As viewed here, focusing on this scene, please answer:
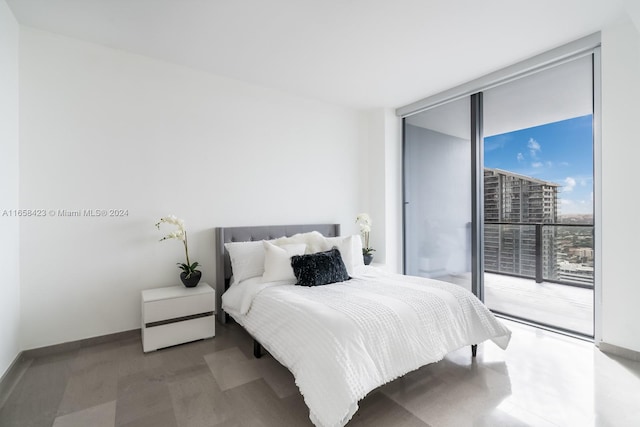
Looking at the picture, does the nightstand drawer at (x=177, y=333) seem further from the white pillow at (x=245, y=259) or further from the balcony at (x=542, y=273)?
A: the balcony at (x=542, y=273)

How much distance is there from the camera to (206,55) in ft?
9.86

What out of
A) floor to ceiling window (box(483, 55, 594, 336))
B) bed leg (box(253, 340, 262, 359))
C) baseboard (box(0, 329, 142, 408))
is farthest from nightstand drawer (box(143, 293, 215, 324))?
floor to ceiling window (box(483, 55, 594, 336))

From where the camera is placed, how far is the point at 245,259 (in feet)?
10.1

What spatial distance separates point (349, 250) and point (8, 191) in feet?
9.53

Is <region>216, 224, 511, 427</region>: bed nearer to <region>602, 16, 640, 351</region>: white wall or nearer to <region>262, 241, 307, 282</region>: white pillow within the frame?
<region>262, 241, 307, 282</region>: white pillow

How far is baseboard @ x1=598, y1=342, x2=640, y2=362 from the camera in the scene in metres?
2.47

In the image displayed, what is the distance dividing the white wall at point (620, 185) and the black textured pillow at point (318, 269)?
2278 millimetres

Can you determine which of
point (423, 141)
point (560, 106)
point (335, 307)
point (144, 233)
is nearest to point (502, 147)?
point (560, 106)

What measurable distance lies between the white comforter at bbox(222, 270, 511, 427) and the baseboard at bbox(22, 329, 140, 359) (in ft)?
3.67

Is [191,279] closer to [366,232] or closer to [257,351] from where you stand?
[257,351]

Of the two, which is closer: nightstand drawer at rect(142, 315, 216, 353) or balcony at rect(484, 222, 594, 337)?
nightstand drawer at rect(142, 315, 216, 353)

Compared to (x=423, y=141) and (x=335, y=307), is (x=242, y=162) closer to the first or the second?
(x=335, y=307)

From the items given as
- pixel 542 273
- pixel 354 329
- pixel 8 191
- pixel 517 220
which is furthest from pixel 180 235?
pixel 542 273

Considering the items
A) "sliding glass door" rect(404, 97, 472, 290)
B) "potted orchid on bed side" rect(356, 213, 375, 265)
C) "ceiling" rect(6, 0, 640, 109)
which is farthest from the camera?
"potted orchid on bed side" rect(356, 213, 375, 265)
